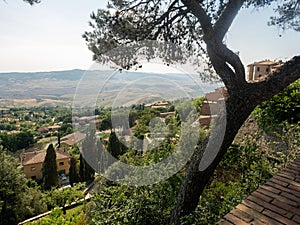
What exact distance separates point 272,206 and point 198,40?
289 cm

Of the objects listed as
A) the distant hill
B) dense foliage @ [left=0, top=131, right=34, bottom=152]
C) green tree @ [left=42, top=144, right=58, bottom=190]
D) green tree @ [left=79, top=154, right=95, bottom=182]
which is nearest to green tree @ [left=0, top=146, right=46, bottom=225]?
green tree @ [left=42, top=144, right=58, bottom=190]

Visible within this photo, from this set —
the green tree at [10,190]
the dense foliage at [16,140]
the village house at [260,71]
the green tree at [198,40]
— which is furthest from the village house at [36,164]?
the green tree at [198,40]

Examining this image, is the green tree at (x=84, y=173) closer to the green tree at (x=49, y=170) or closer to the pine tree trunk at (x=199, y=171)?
the green tree at (x=49, y=170)

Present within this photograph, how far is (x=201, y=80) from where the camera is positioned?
3.51 meters

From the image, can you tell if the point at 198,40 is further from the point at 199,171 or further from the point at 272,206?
the point at 272,206

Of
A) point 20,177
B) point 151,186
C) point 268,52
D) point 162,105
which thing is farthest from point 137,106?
point 20,177

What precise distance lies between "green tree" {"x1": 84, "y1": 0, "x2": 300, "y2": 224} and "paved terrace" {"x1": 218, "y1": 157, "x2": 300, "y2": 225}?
1054 mm

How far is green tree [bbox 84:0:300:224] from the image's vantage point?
2.61 meters

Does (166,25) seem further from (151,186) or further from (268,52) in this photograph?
(151,186)

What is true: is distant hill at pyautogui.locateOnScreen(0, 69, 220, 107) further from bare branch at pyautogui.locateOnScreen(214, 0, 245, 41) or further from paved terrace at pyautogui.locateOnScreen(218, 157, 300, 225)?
paved terrace at pyautogui.locateOnScreen(218, 157, 300, 225)

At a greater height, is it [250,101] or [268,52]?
[268,52]

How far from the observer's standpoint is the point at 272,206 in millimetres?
1451

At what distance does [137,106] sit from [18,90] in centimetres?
2087

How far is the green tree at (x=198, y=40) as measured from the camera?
8.55 ft
